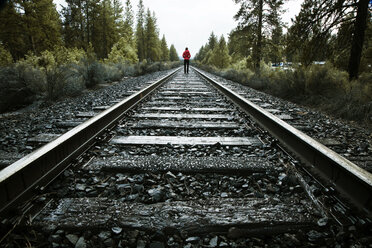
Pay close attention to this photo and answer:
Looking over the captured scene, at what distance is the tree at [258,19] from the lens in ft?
44.9

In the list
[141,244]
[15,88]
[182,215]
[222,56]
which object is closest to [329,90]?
[182,215]

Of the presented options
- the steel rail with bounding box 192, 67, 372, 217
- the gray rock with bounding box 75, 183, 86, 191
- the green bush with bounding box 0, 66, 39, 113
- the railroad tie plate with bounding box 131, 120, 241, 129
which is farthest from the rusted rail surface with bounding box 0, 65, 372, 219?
the green bush with bounding box 0, 66, 39, 113

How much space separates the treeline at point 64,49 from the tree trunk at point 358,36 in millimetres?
7953

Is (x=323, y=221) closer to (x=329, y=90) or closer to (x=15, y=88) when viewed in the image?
(x=329, y=90)

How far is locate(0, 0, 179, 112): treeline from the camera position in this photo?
16.9 ft

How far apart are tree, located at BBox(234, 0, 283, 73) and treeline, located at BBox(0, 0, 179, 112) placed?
27.9ft

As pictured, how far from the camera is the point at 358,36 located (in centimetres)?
606

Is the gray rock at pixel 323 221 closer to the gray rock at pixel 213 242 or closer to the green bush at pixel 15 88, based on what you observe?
the gray rock at pixel 213 242

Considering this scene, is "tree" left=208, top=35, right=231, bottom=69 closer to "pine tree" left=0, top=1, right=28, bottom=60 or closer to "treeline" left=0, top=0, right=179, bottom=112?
"treeline" left=0, top=0, right=179, bottom=112

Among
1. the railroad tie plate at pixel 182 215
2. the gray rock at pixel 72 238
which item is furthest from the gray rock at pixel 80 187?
the gray rock at pixel 72 238

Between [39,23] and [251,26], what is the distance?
20799mm

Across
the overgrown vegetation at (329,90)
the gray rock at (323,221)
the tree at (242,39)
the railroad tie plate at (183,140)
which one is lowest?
the gray rock at (323,221)

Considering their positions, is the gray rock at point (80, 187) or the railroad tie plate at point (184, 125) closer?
the gray rock at point (80, 187)

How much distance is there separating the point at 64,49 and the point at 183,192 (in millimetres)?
17200
